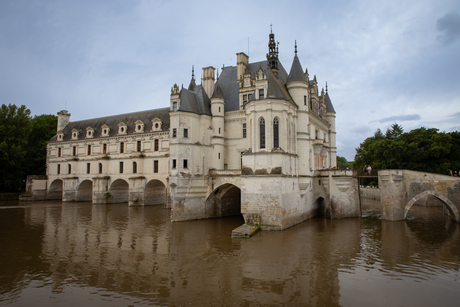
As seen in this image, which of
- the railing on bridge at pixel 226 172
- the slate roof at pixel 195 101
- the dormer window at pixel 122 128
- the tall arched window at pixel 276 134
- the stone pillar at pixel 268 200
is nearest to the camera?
the stone pillar at pixel 268 200

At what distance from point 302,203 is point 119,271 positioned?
57.3 feet

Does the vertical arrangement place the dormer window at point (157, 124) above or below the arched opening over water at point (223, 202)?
above

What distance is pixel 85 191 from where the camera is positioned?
49.1m

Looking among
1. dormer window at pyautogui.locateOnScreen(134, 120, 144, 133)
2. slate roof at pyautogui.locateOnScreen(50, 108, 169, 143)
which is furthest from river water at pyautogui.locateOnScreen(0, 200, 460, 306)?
slate roof at pyautogui.locateOnScreen(50, 108, 169, 143)

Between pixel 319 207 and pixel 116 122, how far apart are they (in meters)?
33.9

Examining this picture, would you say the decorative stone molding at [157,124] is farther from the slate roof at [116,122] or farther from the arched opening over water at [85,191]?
the arched opening over water at [85,191]

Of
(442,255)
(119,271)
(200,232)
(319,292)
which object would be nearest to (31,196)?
(200,232)

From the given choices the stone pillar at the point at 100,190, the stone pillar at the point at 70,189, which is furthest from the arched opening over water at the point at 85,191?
the stone pillar at the point at 100,190

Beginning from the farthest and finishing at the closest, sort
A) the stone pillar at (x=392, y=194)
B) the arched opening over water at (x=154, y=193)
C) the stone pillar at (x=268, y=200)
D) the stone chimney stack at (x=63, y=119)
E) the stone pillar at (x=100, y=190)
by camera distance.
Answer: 1. the stone chimney stack at (x=63, y=119)
2. the stone pillar at (x=100, y=190)
3. the arched opening over water at (x=154, y=193)
4. the stone pillar at (x=392, y=194)
5. the stone pillar at (x=268, y=200)

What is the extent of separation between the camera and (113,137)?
45.2 m

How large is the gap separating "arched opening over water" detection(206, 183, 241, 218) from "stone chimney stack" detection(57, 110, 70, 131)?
1519 inches

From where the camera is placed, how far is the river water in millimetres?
10977

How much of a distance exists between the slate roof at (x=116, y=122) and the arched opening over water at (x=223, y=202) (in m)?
15.2

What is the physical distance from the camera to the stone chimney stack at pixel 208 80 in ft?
104
